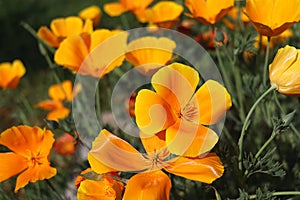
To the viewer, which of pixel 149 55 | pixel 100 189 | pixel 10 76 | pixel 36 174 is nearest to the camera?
pixel 100 189

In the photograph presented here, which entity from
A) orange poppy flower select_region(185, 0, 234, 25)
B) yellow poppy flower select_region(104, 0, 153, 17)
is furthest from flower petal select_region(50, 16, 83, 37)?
orange poppy flower select_region(185, 0, 234, 25)

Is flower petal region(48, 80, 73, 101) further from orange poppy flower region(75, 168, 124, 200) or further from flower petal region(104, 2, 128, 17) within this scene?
orange poppy flower region(75, 168, 124, 200)

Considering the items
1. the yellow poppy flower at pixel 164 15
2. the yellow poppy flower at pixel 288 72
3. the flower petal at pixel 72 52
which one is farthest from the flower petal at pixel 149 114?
the yellow poppy flower at pixel 164 15

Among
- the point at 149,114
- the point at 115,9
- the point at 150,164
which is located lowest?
the point at 115,9

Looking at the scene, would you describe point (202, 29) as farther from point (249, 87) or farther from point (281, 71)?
point (281, 71)

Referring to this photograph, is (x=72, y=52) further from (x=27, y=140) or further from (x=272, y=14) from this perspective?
(x=272, y=14)

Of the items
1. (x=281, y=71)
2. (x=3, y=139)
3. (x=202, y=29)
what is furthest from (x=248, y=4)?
(x=202, y=29)

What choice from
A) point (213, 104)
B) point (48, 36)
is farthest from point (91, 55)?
point (213, 104)
